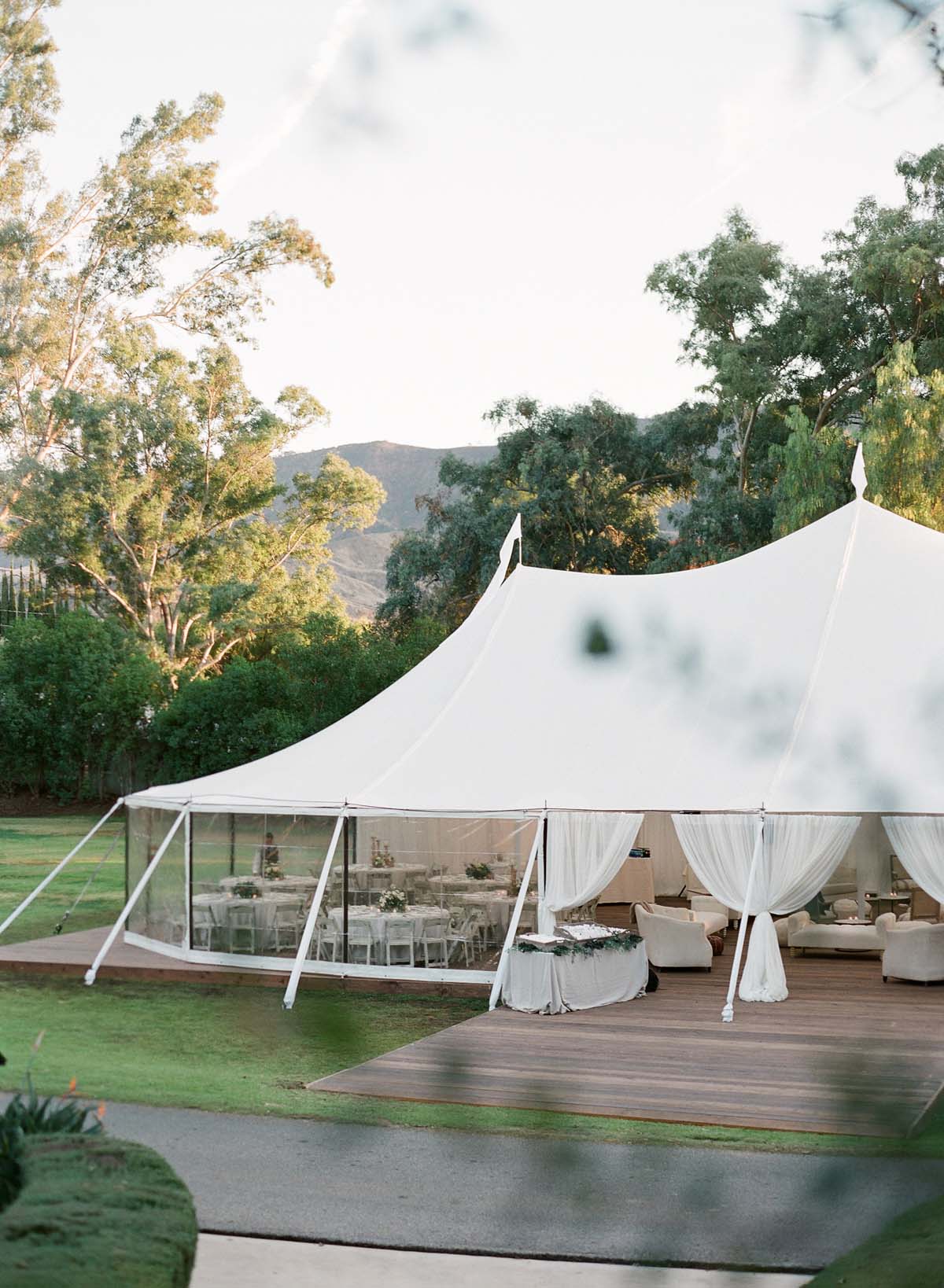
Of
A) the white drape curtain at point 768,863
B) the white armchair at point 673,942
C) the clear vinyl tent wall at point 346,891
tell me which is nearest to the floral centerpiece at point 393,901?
the clear vinyl tent wall at point 346,891

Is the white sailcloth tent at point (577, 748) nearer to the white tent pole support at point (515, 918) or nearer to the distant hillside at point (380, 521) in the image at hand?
the white tent pole support at point (515, 918)

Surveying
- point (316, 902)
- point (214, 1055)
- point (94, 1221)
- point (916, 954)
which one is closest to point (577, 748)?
point (316, 902)

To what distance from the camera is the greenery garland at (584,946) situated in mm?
10695

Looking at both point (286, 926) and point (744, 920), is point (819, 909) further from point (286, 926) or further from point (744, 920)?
point (286, 926)

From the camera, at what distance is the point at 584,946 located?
10867 mm

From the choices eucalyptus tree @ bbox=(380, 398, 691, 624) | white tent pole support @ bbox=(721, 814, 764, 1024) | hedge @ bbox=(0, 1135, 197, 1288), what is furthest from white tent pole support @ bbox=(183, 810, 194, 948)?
eucalyptus tree @ bbox=(380, 398, 691, 624)

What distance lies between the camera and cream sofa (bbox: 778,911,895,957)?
13.8 m

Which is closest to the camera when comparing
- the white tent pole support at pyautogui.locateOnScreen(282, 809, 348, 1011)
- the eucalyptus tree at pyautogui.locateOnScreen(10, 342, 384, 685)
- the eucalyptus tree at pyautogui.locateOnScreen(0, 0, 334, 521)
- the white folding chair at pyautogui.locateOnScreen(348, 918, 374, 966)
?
the eucalyptus tree at pyautogui.locateOnScreen(0, 0, 334, 521)

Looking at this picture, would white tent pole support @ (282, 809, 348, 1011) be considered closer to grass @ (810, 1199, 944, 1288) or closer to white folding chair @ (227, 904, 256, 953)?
white folding chair @ (227, 904, 256, 953)

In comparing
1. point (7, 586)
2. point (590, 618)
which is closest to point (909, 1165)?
point (590, 618)

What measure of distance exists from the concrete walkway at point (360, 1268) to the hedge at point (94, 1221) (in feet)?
3.43

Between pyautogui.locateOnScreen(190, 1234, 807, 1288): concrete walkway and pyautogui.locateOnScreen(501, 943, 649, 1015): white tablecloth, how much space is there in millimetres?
5473

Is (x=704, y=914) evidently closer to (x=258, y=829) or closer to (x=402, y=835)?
(x=402, y=835)

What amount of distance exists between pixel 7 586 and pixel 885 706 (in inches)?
1702
